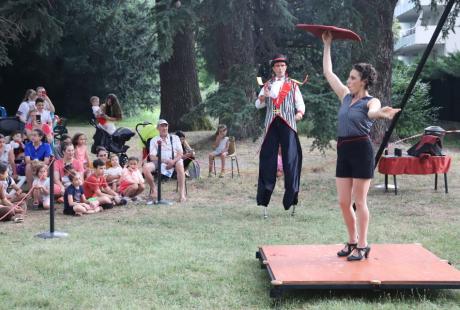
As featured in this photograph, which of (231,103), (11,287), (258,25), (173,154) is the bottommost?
(11,287)

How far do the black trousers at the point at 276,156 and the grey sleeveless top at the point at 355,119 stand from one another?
2.38m

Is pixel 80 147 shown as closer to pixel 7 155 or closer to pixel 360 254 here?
pixel 7 155

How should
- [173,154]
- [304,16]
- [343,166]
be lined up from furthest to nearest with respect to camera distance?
[304,16] < [173,154] < [343,166]

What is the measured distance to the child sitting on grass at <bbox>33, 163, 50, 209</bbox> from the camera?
8758mm

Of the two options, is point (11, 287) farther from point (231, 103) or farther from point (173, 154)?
point (231, 103)

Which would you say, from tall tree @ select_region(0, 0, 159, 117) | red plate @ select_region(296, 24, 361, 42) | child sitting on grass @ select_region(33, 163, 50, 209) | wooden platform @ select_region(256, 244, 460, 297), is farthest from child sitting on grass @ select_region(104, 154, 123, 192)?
tall tree @ select_region(0, 0, 159, 117)

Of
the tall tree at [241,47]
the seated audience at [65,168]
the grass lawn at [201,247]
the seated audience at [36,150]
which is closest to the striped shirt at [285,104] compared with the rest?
the grass lawn at [201,247]

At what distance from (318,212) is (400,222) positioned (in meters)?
1.14

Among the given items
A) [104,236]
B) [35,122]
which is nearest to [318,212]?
[104,236]

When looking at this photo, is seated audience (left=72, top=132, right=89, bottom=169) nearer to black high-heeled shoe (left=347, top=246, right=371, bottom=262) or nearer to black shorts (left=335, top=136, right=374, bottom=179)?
black shorts (left=335, top=136, right=374, bottom=179)

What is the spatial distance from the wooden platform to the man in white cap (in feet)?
13.2

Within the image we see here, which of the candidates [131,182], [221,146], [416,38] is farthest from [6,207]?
[416,38]

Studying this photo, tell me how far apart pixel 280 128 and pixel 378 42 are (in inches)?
276

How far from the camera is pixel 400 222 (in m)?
7.75
